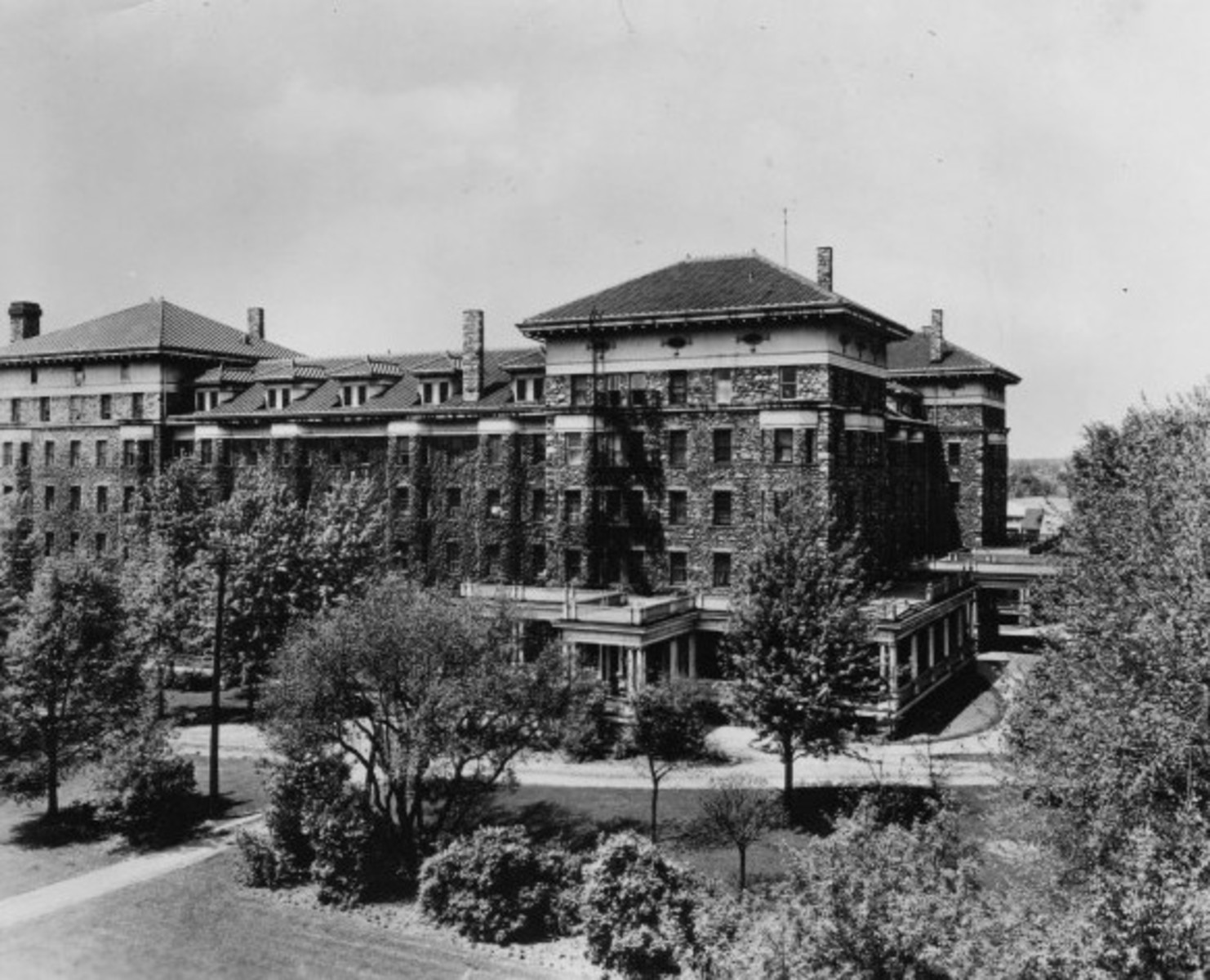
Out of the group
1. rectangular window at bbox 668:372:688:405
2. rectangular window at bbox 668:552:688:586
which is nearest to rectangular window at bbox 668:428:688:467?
rectangular window at bbox 668:372:688:405

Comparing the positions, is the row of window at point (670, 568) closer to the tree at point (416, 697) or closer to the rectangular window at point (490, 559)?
the rectangular window at point (490, 559)

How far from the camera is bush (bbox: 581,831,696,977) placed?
21.7 metres

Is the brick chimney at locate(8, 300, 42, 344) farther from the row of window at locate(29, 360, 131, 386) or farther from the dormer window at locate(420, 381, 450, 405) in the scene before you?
the dormer window at locate(420, 381, 450, 405)

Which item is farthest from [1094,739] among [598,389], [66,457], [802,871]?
[66,457]

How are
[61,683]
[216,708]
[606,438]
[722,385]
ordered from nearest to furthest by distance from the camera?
1. [61,683]
2. [216,708]
3. [722,385]
4. [606,438]

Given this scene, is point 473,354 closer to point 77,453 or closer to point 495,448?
point 495,448

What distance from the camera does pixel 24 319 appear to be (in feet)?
223

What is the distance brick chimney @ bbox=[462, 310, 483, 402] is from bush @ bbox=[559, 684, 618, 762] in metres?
20.7

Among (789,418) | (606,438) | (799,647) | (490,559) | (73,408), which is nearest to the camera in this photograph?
(799,647)

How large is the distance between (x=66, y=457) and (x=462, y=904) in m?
50.0

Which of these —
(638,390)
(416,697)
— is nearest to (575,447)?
(638,390)

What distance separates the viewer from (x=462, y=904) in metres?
23.9

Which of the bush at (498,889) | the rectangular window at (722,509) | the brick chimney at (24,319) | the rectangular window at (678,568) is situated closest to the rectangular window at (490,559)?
the rectangular window at (678,568)

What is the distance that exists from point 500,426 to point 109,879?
27.5 metres
